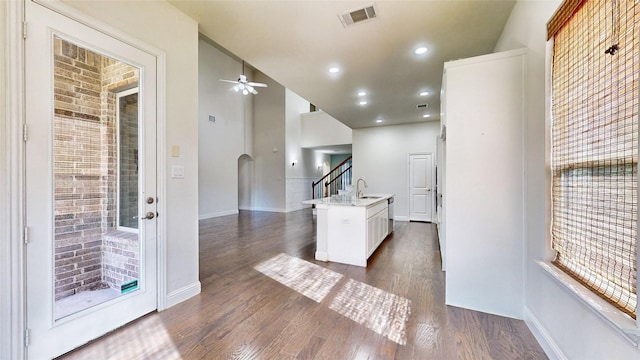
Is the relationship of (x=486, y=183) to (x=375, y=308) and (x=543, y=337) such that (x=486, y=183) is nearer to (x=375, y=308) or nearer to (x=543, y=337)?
(x=543, y=337)

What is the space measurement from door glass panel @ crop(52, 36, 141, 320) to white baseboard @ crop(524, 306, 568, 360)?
314 centimetres

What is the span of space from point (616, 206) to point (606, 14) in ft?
3.06

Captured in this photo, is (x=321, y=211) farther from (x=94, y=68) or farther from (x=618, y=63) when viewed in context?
(x=618, y=63)

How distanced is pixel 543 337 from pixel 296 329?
1.80 m

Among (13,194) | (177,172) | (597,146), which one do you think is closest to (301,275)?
(177,172)

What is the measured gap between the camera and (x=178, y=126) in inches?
96.7

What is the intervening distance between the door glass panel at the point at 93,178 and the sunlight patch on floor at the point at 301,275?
59.2 inches

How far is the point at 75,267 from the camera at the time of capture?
6.12 ft

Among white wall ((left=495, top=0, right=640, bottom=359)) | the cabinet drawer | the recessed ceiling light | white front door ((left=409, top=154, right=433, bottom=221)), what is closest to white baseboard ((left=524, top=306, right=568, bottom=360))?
white wall ((left=495, top=0, right=640, bottom=359))

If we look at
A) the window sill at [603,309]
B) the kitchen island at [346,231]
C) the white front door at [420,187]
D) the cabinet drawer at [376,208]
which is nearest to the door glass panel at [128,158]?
the kitchen island at [346,231]

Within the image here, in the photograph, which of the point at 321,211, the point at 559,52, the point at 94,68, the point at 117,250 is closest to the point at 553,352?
the point at 559,52

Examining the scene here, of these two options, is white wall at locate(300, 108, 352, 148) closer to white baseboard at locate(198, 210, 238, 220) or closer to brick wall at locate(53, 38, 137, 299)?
white baseboard at locate(198, 210, 238, 220)

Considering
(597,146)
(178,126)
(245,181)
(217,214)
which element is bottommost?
(217,214)

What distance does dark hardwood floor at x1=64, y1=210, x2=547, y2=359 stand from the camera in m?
1.75
